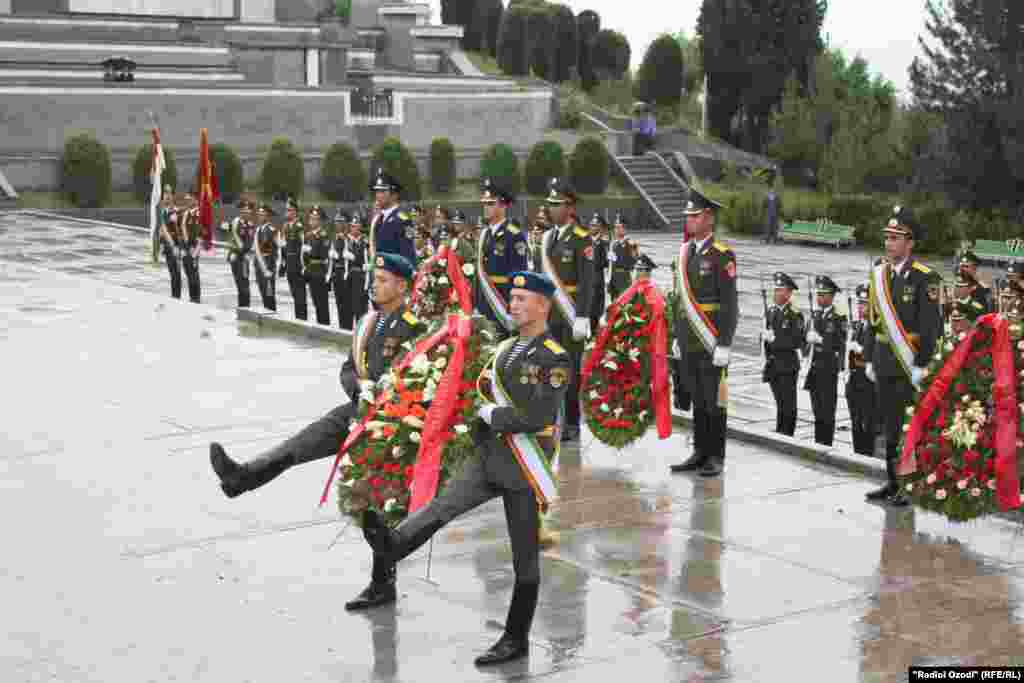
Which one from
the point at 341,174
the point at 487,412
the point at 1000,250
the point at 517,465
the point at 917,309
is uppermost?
the point at 341,174

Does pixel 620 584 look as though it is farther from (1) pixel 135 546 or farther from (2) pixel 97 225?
(2) pixel 97 225

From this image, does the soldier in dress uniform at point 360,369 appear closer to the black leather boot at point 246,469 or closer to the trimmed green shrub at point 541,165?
the black leather boot at point 246,469

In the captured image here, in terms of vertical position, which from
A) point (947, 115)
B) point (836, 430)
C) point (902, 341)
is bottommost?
point (836, 430)

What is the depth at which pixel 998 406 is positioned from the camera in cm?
869

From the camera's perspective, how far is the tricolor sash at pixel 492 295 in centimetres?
1182

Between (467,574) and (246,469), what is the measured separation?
1315mm

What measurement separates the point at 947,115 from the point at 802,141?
923 cm

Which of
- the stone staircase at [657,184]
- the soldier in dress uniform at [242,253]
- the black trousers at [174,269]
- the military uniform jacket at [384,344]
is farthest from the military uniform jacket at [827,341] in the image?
the stone staircase at [657,184]

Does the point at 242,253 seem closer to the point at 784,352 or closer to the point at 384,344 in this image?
the point at 784,352

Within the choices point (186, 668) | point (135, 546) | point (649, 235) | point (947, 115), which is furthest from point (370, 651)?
point (649, 235)

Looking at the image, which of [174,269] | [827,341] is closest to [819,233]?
[174,269]

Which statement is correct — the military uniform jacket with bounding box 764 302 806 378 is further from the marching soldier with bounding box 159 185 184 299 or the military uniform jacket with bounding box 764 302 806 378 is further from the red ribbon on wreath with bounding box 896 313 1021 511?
the marching soldier with bounding box 159 185 184 299

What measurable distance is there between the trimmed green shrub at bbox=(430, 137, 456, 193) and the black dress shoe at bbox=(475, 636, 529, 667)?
35805 mm

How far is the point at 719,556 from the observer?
27.5 feet
